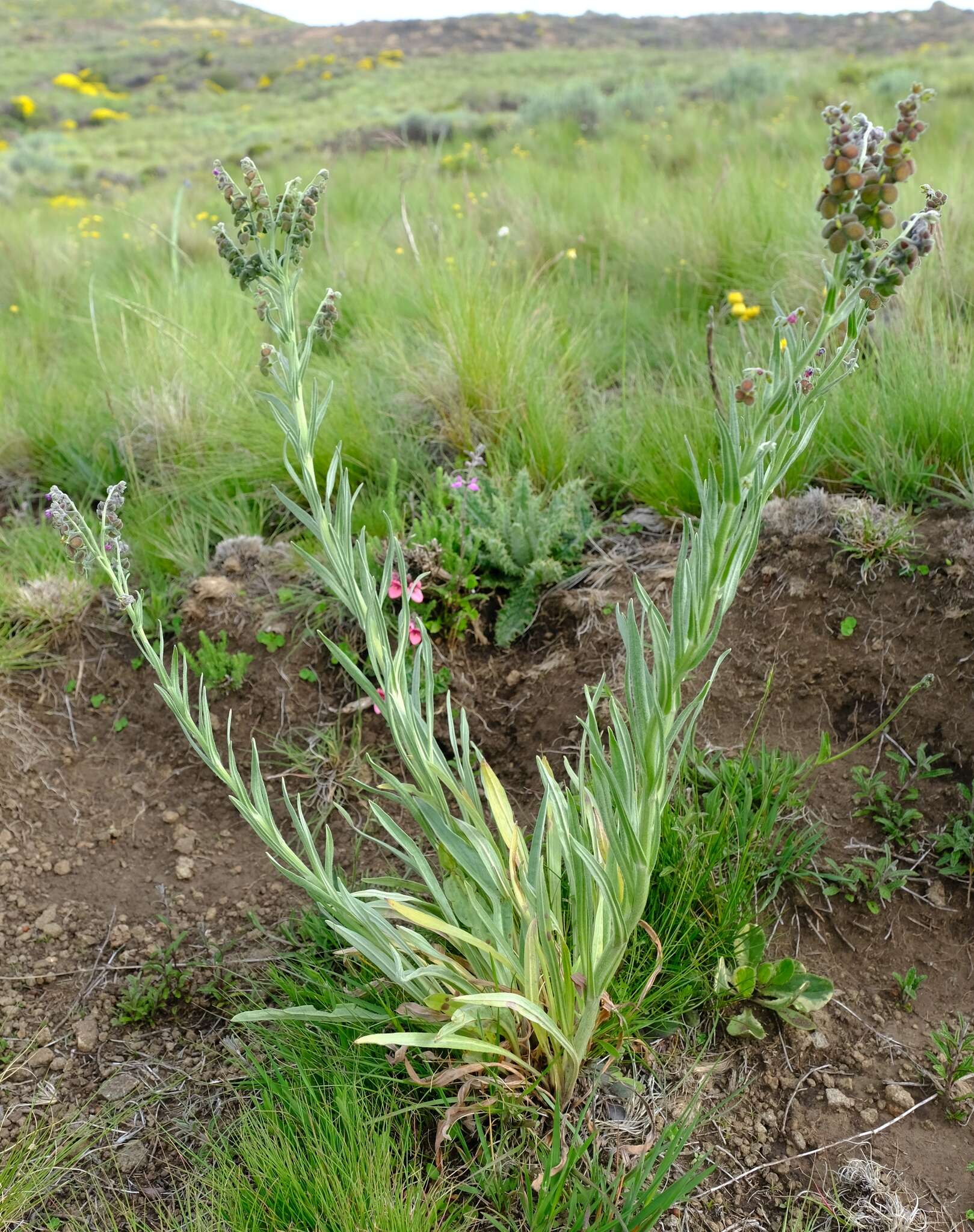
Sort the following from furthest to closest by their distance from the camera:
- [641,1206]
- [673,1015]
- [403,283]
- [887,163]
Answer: [403,283], [673,1015], [641,1206], [887,163]

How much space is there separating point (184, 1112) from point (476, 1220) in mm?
641

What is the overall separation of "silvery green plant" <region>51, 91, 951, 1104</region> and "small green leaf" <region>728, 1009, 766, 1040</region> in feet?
0.85

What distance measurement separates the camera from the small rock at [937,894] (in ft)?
6.33

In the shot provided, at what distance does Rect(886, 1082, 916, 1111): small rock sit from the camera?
1646 millimetres

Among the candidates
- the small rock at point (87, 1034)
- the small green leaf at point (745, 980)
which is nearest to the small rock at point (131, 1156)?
the small rock at point (87, 1034)

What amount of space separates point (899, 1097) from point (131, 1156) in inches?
56.3

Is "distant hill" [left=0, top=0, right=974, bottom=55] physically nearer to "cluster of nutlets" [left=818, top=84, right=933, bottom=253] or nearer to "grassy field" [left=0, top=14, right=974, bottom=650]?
"grassy field" [left=0, top=14, right=974, bottom=650]

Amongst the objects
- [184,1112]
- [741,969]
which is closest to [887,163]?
[741,969]

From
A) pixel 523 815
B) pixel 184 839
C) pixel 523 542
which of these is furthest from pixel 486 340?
pixel 184 839

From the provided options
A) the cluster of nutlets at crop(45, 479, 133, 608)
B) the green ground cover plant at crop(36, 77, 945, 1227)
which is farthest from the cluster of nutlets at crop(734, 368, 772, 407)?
the cluster of nutlets at crop(45, 479, 133, 608)

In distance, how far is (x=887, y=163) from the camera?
99 centimetres

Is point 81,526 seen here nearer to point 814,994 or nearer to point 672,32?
point 814,994

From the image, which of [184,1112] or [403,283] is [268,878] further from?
[403,283]

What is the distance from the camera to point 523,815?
222 cm
